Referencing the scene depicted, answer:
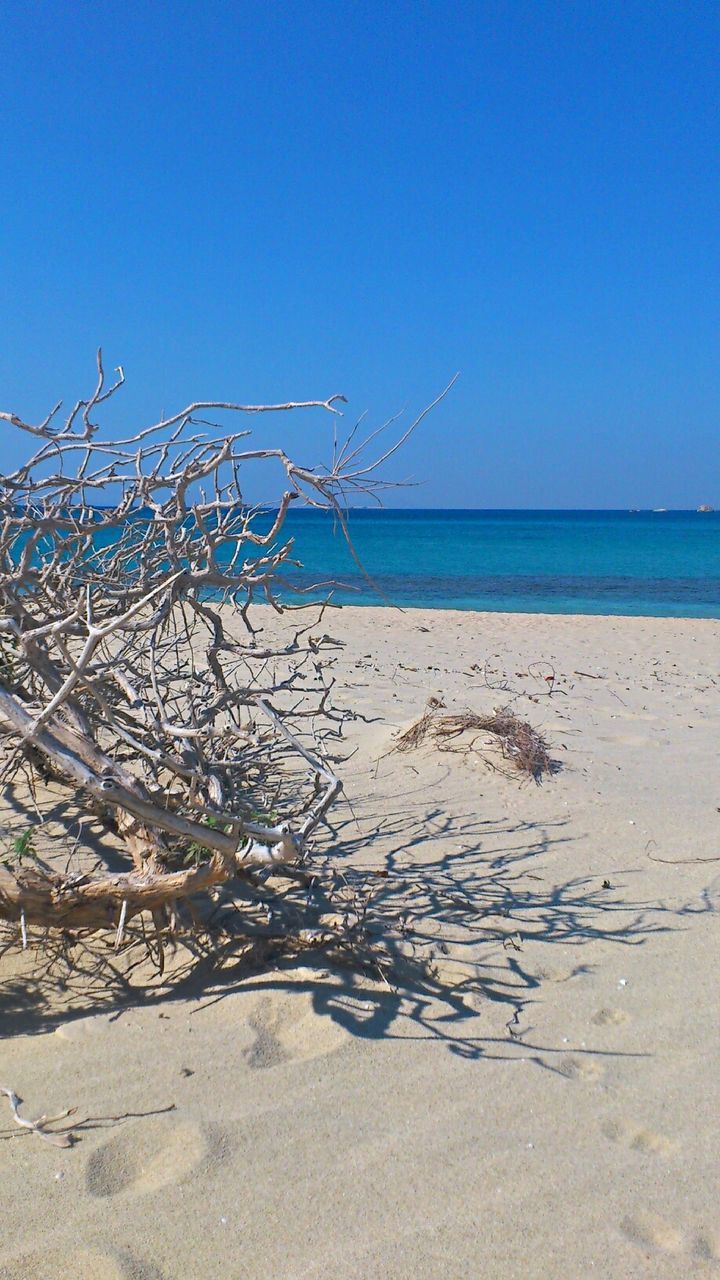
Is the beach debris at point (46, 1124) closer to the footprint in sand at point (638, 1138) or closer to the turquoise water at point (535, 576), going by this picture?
the footprint in sand at point (638, 1138)

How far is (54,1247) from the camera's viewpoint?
1.76 metres

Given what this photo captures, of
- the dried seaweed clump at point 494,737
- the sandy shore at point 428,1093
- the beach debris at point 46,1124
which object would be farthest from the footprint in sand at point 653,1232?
the dried seaweed clump at point 494,737

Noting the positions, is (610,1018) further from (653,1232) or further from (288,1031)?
(288,1031)

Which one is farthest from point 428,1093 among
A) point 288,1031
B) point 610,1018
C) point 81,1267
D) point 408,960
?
point 81,1267

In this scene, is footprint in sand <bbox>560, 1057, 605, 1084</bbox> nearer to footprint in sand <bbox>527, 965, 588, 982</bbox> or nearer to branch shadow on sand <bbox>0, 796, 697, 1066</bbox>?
branch shadow on sand <bbox>0, 796, 697, 1066</bbox>

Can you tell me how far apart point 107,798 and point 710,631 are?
11170 millimetres

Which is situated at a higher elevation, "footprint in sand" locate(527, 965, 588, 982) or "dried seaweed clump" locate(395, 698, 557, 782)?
"dried seaweed clump" locate(395, 698, 557, 782)

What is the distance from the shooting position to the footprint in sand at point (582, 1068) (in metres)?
2.32

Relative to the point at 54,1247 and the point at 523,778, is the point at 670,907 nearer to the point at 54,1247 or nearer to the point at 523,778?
the point at 523,778

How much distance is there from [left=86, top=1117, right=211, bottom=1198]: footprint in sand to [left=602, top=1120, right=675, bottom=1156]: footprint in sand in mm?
932

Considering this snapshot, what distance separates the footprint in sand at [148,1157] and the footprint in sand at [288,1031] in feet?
0.90

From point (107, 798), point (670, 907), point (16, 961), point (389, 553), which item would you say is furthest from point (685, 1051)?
point (389, 553)

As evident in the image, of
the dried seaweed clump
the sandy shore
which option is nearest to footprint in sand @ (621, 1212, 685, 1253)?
the sandy shore

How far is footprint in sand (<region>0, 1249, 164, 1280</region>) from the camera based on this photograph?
5.59ft
